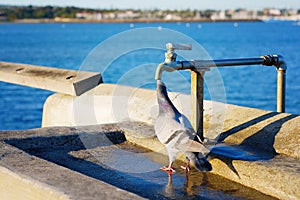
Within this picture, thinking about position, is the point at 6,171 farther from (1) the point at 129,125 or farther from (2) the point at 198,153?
(1) the point at 129,125

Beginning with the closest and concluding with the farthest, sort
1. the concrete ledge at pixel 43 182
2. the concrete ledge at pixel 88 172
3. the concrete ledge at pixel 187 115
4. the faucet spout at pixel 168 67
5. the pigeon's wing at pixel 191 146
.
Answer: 1. the concrete ledge at pixel 43 182
2. the concrete ledge at pixel 88 172
3. the pigeon's wing at pixel 191 146
4. the faucet spout at pixel 168 67
5. the concrete ledge at pixel 187 115

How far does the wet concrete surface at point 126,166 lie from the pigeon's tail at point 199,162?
0.16 metres

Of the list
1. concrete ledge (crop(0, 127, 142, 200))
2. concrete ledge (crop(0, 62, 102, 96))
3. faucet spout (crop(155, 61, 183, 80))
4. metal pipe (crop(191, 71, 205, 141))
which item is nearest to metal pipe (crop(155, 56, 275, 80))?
faucet spout (crop(155, 61, 183, 80))

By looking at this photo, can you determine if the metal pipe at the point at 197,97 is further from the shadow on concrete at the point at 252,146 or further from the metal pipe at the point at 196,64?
the shadow on concrete at the point at 252,146

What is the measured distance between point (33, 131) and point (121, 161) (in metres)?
1.16

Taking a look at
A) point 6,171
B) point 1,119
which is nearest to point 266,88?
point 1,119

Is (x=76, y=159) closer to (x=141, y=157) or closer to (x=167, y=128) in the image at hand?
(x=141, y=157)

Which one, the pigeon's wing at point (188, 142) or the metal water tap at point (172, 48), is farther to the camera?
the metal water tap at point (172, 48)

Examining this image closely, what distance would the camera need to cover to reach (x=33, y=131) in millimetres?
6348

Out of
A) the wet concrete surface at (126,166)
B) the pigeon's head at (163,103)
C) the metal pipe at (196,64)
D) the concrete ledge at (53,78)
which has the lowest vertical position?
the wet concrete surface at (126,166)

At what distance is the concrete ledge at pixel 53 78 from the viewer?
8812 millimetres

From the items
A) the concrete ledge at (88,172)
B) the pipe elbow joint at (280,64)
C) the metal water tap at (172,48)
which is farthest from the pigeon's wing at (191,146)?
the pipe elbow joint at (280,64)

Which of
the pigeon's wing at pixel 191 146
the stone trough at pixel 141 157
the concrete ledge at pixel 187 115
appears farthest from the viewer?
the concrete ledge at pixel 187 115

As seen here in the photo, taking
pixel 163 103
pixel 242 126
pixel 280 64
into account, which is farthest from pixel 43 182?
pixel 280 64
